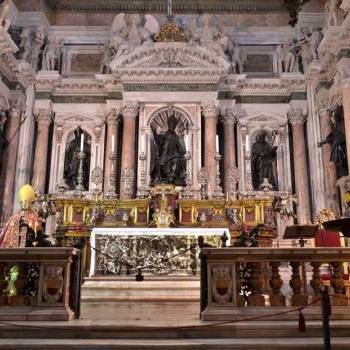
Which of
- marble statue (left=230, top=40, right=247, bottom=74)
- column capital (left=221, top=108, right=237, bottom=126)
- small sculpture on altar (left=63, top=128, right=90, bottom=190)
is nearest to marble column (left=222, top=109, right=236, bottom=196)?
column capital (left=221, top=108, right=237, bottom=126)

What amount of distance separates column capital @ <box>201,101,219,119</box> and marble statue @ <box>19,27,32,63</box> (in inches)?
253

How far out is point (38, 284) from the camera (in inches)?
254

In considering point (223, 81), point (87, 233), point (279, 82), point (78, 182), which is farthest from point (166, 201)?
point (279, 82)

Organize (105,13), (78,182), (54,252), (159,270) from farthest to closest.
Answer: (105,13), (78,182), (159,270), (54,252)

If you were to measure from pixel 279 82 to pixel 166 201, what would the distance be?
22.8 feet

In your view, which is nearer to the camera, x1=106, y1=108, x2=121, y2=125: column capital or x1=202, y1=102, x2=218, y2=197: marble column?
x1=202, y1=102, x2=218, y2=197: marble column

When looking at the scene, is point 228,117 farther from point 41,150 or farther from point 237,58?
point 41,150

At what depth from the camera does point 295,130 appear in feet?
54.1

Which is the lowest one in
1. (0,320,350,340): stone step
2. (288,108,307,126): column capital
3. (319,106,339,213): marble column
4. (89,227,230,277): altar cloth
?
(0,320,350,340): stone step

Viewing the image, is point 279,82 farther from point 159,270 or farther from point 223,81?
point 159,270

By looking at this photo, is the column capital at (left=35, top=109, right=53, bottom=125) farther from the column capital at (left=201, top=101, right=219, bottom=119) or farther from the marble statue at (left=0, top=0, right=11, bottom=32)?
the column capital at (left=201, top=101, right=219, bottom=119)

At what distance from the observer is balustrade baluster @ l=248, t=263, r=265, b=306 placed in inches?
251

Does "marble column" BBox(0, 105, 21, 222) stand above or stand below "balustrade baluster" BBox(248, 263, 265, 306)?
above

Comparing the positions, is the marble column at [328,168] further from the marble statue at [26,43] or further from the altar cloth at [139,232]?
the marble statue at [26,43]
